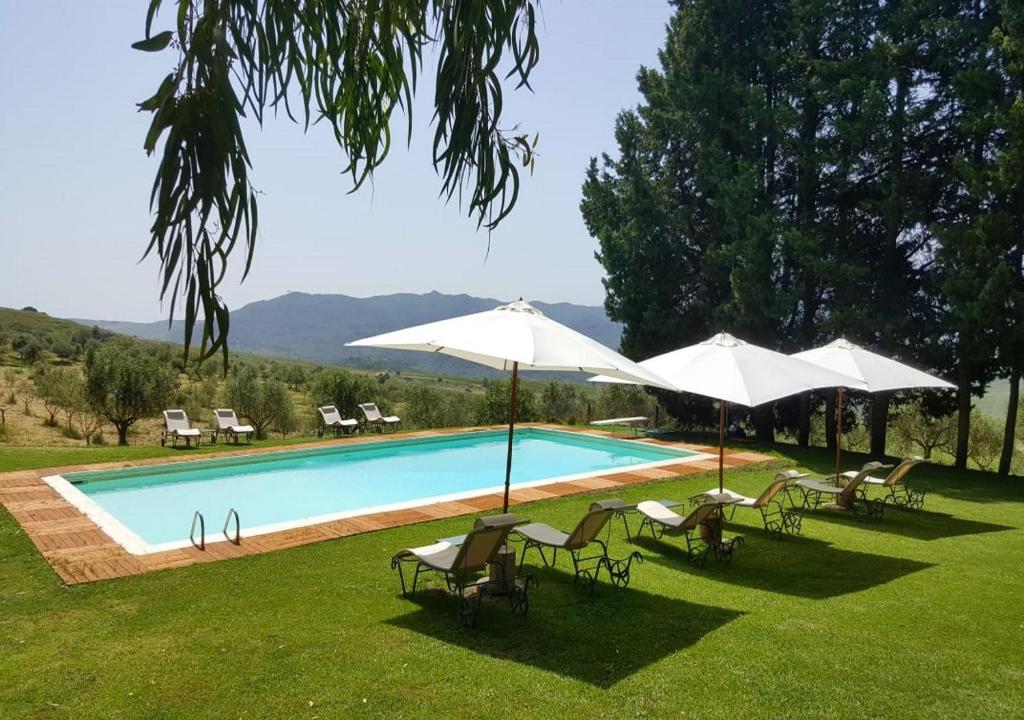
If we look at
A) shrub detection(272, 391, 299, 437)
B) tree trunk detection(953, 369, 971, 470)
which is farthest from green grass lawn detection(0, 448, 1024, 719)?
shrub detection(272, 391, 299, 437)

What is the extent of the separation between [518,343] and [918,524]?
675 centimetres

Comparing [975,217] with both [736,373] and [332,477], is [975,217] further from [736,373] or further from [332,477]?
[332,477]

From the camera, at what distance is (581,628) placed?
5148 mm

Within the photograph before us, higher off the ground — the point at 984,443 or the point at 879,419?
the point at 879,419

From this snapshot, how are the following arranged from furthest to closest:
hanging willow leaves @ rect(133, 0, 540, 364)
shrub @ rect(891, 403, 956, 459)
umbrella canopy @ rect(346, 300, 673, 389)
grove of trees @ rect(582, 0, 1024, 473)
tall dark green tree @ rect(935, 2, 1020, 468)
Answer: shrub @ rect(891, 403, 956, 459)
grove of trees @ rect(582, 0, 1024, 473)
tall dark green tree @ rect(935, 2, 1020, 468)
umbrella canopy @ rect(346, 300, 673, 389)
hanging willow leaves @ rect(133, 0, 540, 364)

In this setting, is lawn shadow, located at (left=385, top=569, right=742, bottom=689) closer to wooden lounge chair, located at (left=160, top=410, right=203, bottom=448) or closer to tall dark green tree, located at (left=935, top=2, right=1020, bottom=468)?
wooden lounge chair, located at (left=160, top=410, right=203, bottom=448)

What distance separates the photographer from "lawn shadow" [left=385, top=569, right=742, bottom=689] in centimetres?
454

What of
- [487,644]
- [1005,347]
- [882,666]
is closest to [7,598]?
[487,644]

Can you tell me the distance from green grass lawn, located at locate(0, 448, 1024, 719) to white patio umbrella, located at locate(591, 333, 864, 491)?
180 centimetres

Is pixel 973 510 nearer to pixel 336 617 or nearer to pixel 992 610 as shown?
pixel 992 610

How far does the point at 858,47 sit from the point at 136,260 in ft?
66.0

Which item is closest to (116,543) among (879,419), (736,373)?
(736,373)

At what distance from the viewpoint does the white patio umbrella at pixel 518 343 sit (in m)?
5.70

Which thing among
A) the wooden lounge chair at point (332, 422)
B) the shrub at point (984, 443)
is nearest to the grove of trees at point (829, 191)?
the shrub at point (984, 443)
